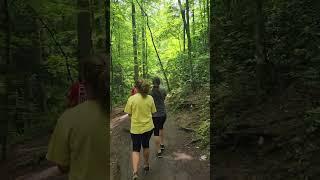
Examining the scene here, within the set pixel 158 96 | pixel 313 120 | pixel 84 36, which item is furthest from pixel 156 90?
pixel 313 120

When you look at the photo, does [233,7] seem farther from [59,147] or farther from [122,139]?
[59,147]

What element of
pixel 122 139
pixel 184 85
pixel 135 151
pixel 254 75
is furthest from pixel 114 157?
pixel 184 85

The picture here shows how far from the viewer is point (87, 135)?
9.80 ft

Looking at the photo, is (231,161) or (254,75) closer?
(231,161)

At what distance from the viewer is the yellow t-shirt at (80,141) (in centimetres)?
297

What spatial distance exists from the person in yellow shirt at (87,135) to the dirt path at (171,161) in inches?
207

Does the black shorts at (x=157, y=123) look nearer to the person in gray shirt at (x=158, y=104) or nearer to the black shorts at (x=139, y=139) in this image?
the person in gray shirt at (x=158, y=104)

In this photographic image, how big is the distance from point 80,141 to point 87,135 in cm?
6

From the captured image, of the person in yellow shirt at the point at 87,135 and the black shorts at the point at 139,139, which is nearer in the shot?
the person in yellow shirt at the point at 87,135

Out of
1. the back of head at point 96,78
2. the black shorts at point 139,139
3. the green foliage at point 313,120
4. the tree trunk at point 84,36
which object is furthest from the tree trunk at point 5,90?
the back of head at point 96,78

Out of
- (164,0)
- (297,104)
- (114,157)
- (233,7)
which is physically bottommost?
(114,157)

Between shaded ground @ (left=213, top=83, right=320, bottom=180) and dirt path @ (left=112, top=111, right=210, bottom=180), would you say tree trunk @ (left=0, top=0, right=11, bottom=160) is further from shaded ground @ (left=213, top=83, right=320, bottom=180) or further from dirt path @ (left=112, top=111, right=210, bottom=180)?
shaded ground @ (left=213, top=83, right=320, bottom=180)

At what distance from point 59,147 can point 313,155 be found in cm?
506

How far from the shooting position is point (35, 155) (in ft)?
30.7
